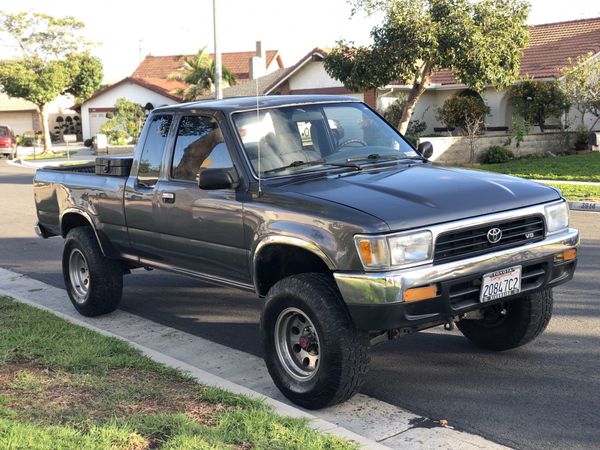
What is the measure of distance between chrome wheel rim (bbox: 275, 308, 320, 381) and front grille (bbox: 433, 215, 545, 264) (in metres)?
0.99

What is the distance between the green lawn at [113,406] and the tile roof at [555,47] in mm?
24652

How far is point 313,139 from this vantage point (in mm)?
5789

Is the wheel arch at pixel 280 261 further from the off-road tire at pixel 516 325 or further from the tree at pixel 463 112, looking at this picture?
the tree at pixel 463 112

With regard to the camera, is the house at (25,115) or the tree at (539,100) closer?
the tree at (539,100)

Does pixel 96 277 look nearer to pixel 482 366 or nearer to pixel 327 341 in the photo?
pixel 327 341

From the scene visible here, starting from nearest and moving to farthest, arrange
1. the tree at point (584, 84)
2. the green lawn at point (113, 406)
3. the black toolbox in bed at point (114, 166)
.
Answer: the green lawn at point (113, 406), the black toolbox in bed at point (114, 166), the tree at point (584, 84)

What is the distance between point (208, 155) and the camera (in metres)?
5.86

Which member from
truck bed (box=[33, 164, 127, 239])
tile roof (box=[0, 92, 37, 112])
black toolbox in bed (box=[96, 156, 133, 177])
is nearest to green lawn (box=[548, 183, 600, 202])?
truck bed (box=[33, 164, 127, 239])

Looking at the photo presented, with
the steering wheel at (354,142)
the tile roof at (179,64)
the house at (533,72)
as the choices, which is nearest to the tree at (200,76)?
the tile roof at (179,64)

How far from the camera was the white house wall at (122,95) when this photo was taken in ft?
167

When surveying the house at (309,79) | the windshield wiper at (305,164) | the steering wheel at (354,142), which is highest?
the house at (309,79)

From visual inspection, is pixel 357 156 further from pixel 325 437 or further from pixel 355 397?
pixel 325 437

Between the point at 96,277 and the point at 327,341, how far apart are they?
333 centimetres

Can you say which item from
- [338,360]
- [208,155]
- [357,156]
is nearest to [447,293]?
[338,360]
